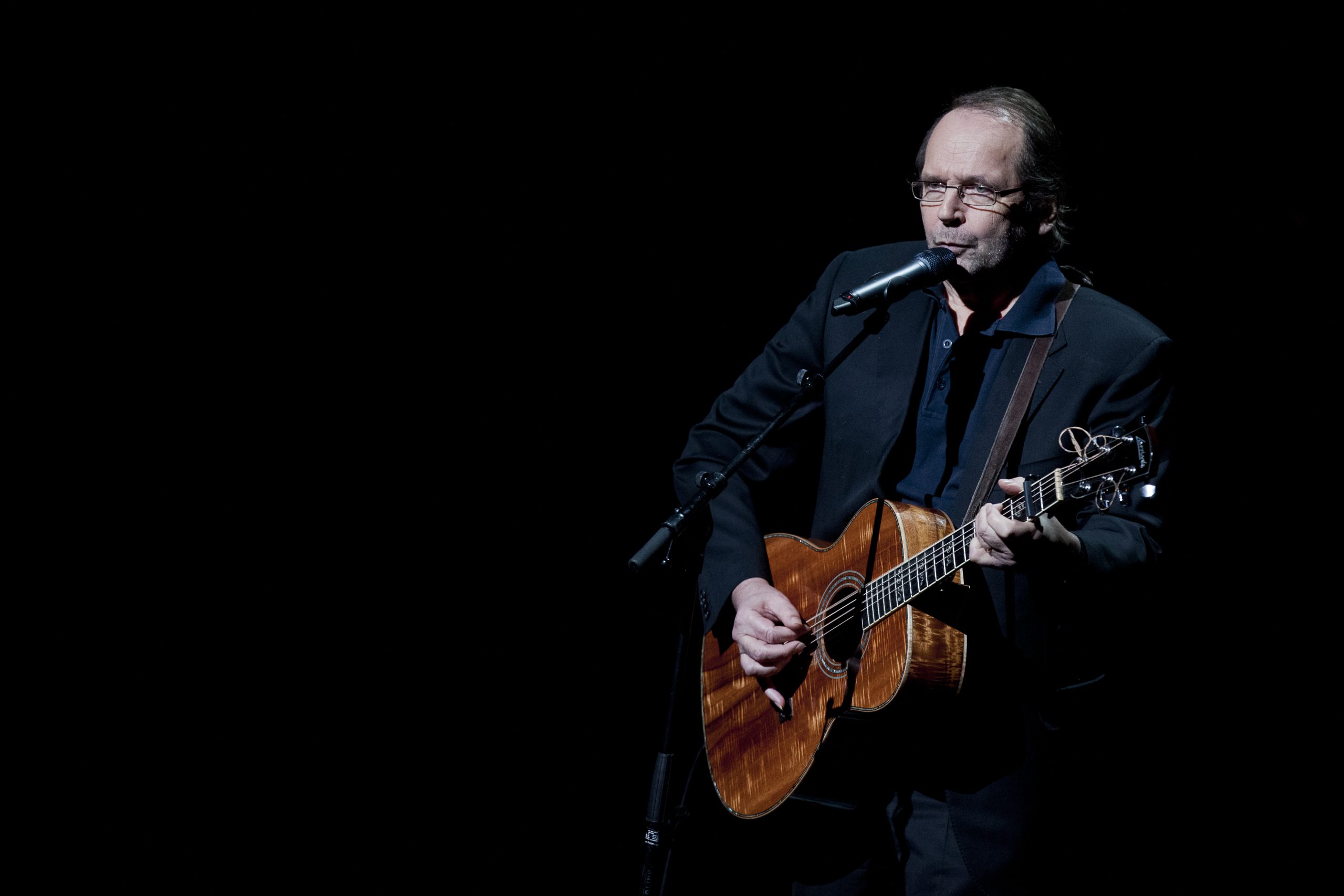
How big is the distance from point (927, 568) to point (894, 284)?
537 millimetres

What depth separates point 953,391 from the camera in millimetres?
2318

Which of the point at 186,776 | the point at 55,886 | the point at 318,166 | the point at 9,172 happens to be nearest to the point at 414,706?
the point at 186,776

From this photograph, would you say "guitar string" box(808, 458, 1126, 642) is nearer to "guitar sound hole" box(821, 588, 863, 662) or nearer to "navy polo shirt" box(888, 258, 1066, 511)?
"guitar sound hole" box(821, 588, 863, 662)

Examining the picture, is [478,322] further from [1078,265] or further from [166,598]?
[1078,265]

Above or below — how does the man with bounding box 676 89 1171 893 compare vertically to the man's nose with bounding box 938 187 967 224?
below

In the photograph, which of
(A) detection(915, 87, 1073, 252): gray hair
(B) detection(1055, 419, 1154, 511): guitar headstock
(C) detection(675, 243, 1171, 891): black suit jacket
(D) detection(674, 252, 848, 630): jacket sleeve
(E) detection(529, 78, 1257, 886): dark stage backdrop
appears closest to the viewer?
(B) detection(1055, 419, 1154, 511): guitar headstock

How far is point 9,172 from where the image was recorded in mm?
3188

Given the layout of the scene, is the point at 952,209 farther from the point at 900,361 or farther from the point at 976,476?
the point at 976,476

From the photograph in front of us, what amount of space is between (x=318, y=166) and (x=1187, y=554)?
9.34 ft

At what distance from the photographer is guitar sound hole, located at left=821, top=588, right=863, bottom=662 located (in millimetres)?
2203

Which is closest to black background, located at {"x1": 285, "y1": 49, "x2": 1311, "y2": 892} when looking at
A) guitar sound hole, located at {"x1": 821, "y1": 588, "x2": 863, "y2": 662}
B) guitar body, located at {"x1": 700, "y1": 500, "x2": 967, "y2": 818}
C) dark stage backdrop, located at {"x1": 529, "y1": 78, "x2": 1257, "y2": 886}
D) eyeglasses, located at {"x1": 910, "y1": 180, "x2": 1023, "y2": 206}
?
dark stage backdrop, located at {"x1": 529, "y1": 78, "x2": 1257, "y2": 886}

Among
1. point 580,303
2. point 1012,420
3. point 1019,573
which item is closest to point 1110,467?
point 1019,573

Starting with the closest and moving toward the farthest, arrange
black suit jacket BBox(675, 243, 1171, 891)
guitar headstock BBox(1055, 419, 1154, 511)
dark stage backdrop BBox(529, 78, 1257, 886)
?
guitar headstock BBox(1055, 419, 1154, 511) → black suit jacket BBox(675, 243, 1171, 891) → dark stage backdrop BBox(529, 78, 1257, 886)

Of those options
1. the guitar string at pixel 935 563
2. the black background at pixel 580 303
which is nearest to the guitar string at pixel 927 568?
the guitar string at pixel 935 563
